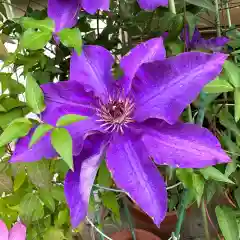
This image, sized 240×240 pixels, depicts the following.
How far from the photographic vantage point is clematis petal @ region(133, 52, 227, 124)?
1.30ft

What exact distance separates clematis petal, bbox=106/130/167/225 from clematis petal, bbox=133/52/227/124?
0.04m

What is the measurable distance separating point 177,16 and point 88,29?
0.90 ft

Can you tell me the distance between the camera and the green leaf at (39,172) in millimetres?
552

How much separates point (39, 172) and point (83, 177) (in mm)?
173

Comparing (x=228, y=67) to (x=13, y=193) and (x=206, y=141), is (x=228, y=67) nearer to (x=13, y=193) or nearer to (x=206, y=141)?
(x=206, y=141)

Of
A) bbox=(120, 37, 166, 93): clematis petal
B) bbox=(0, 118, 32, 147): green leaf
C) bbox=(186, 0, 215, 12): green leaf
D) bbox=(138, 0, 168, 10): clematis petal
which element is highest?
bbox=(138, 0, 168, 10): clematis petal

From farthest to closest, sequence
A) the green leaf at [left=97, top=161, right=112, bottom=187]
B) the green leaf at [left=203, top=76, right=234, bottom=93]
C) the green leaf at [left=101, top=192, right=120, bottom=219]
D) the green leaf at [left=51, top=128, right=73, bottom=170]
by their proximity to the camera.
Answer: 1. the green leaf at [left=101, top=192, right=120, bottom=219]
2. the green leaf at [left=97, top=161, right=112, bottom=187]
3. the green leaf at [left=203, top=76, right=234, bottom=93]
4. the green leaf at [left=51, top=128, right=73, bottom=170]

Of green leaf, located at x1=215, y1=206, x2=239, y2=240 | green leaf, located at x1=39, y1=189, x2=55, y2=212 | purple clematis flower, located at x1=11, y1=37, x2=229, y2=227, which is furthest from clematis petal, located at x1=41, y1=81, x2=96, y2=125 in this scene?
green leaf, located at x1=215, y1=206, x2=239, y2=240

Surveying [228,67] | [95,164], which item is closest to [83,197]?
[95,164]

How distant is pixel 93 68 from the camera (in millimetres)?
441

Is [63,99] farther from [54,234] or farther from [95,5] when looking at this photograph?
[54,234]

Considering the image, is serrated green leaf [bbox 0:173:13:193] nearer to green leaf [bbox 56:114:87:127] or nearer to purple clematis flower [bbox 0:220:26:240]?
purple clematis flower [bbox 0:220:26:240]

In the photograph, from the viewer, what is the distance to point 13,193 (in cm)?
65

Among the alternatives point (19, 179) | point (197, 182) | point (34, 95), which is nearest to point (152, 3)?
point (34, 95)
